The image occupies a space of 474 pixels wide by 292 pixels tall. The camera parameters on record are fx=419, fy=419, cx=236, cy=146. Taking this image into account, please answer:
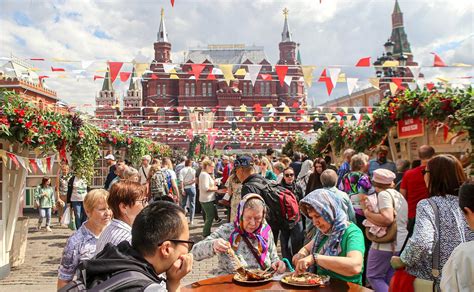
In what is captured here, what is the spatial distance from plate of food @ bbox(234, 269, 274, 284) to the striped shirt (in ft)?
2.61

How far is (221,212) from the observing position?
12883 millimetres

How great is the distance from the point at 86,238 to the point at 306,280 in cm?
167

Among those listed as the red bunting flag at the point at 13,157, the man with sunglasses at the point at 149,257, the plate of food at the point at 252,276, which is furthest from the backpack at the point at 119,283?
the red bunting flag at the point at 13,157

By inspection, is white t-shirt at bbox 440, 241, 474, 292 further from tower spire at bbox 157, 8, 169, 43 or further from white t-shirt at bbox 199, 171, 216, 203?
tower spire at bbox 157, 8, 169, 43

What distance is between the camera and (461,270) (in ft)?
6.38

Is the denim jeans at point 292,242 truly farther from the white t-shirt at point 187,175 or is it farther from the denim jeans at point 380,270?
the white t-shirt at point 187,175

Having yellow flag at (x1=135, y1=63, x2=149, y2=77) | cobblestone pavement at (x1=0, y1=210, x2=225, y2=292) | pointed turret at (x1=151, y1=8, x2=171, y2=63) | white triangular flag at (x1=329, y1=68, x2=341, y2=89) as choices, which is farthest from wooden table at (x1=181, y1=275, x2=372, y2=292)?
pointed turret at (x1=151, y1=8, x2=171, y2=63)

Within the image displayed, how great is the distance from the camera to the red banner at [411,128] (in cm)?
754

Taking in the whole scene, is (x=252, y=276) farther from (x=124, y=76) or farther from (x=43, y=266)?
(x=124, y=76)

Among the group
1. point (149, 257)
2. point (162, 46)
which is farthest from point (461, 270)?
point (162, 46)

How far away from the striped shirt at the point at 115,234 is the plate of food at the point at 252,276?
0.80m

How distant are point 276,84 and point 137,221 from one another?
2699 inches

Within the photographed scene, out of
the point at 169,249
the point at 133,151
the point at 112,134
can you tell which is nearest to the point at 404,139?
the point at 169,249

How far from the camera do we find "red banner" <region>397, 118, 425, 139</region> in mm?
7539
